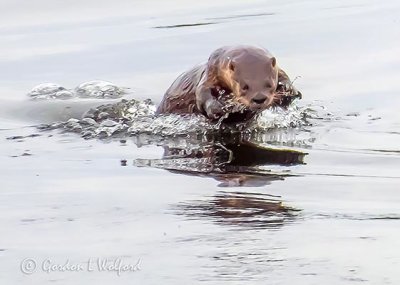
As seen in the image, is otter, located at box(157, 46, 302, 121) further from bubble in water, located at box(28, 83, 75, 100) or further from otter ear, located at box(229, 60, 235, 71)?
bubble in water, located at box(28, 83, 75, 100)

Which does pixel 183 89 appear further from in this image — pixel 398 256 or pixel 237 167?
pixel 398 256

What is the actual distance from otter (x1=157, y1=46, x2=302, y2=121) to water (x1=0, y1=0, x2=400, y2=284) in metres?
0.16

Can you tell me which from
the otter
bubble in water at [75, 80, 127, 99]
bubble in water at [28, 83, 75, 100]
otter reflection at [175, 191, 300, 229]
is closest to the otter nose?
the otter

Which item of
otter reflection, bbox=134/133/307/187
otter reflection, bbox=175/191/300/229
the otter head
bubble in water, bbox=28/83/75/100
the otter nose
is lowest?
otter reflection, bbox=175/191/300/229

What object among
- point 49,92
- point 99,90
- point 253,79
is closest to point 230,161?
point 253,79

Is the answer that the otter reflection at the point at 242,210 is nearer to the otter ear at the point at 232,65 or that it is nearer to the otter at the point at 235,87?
the otter at the point at 235,87

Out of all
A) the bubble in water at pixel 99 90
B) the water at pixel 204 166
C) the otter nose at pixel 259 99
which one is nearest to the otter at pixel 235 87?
the otter nose at pixel 259 99

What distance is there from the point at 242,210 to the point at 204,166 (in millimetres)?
1352

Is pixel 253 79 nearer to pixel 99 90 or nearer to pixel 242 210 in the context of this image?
pixel 242 210

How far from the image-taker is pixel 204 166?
7484 millimetres

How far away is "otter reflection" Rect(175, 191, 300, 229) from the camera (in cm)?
592

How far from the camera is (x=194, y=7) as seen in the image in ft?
51.3

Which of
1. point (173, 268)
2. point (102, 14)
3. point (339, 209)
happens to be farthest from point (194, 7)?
Answer: point (173, 268)

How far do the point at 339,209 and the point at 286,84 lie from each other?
2814 millimetres
